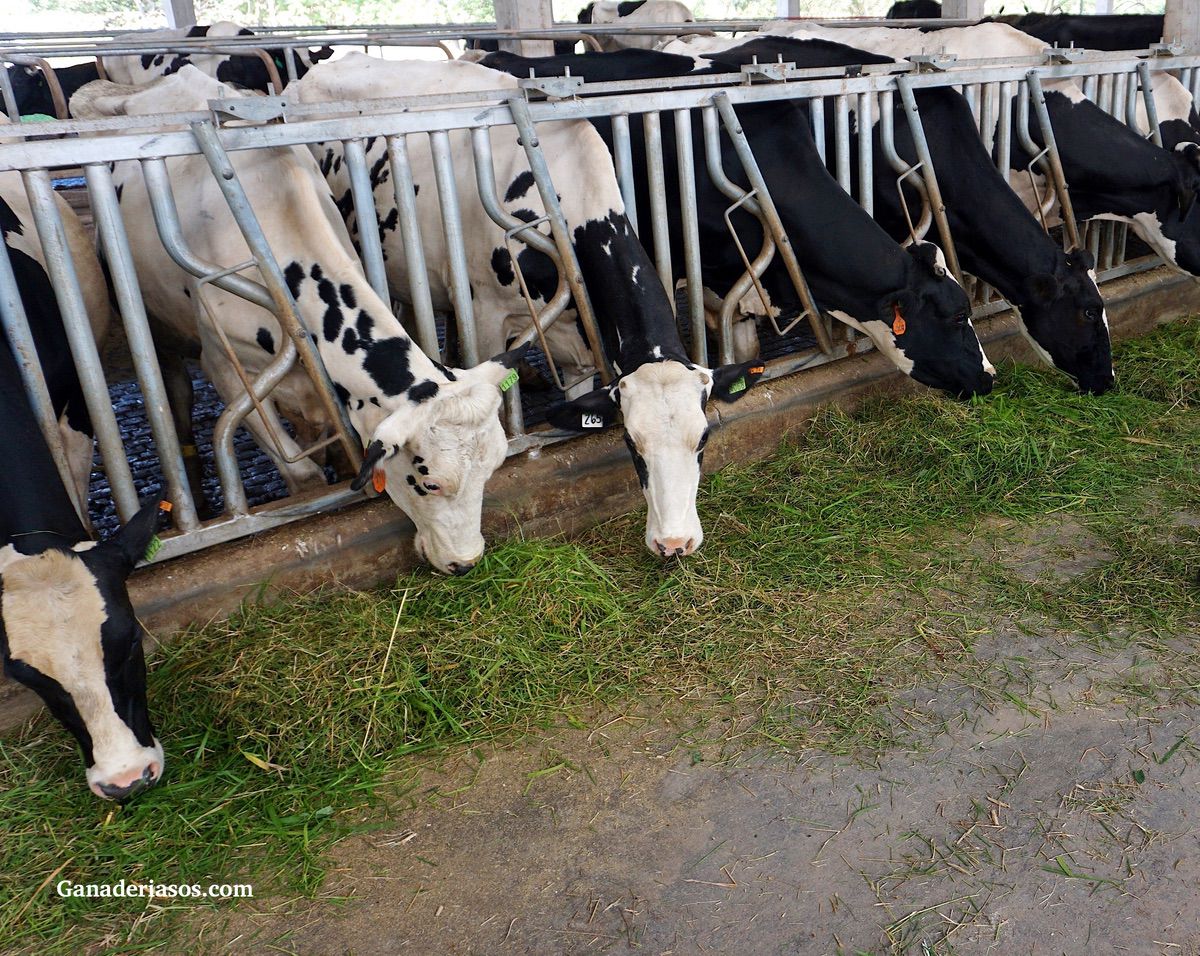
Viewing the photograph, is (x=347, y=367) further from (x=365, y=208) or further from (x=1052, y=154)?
(x=1052, y=154)

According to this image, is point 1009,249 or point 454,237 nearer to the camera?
point 454,237

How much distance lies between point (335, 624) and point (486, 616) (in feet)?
1.64

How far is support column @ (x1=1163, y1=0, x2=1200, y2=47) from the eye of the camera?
7.68m

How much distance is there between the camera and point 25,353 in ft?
11.0

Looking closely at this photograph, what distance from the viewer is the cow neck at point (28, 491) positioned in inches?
112

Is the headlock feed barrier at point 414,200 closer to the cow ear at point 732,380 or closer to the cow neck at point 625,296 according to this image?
the cow neck at point 625,296

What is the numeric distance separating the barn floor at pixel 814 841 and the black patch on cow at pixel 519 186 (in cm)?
246

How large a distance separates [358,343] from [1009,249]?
3.59 m

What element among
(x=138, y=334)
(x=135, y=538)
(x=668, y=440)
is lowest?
(x=668, y=440)

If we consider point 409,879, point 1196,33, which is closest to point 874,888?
point 409,879

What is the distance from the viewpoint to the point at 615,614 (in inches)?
145

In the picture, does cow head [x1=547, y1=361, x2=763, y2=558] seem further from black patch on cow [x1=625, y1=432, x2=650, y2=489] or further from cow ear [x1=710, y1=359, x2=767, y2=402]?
cow ear [x1=710, y1=359, x2=767, y2=402]

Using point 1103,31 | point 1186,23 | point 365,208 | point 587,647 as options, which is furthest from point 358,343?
point 1103,31

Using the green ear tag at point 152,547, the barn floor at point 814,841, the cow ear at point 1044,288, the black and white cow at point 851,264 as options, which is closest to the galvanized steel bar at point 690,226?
the black and white cow at point 851,264
